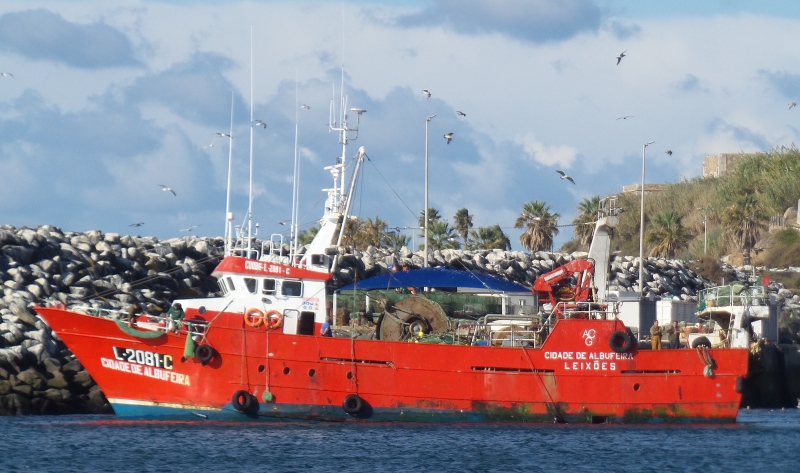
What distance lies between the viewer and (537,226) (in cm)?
5812

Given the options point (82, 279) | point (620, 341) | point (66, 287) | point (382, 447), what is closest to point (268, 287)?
point (382, 447)

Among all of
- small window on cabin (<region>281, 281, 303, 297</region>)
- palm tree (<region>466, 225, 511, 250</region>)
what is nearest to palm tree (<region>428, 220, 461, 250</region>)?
palm tree (<region>466, 225, 511, 250</region>)

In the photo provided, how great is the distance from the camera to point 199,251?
125 ft

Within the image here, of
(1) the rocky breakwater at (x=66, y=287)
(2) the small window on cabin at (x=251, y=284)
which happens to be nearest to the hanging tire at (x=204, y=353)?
(2) the small window on cabin at (x=251, y=284)

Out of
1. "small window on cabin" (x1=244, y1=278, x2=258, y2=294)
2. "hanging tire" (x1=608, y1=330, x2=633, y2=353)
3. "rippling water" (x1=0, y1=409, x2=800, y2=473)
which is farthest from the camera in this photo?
"small window on cabin" (x1=244, y1=278, x2=258, y2=294)

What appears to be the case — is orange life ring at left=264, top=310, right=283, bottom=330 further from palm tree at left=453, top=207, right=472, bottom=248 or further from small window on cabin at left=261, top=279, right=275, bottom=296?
palm tree at left=453, top=207, right=472, bottom=248

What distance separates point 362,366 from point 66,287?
10.7 meters

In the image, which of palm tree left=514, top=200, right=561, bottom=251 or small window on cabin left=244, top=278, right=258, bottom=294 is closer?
small window on cabin left=244, top=278, right=258, bottom=294

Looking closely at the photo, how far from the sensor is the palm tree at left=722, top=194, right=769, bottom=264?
60.3 m

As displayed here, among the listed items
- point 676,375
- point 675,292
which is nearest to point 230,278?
point 676,375

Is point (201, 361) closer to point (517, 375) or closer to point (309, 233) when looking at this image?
point (517, 375)

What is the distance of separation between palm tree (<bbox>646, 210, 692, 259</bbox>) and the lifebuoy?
127ft

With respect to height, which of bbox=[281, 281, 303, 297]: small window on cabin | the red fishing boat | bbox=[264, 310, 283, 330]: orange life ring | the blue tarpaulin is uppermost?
the blue tarpaulin

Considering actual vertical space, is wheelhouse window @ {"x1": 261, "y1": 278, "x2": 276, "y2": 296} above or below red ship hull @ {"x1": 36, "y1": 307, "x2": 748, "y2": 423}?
above
